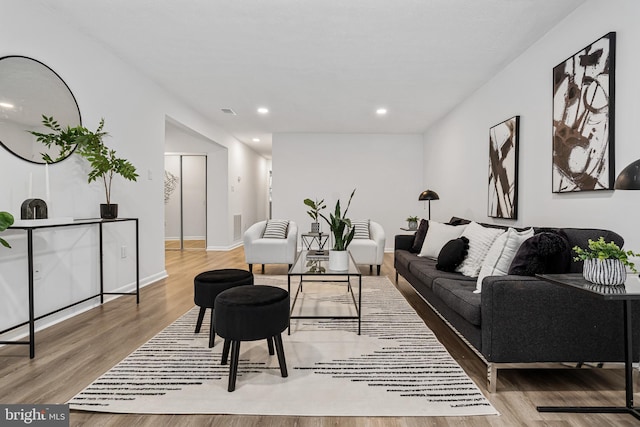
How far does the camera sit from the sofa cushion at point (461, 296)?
210 cm

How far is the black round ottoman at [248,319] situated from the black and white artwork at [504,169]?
2767mm

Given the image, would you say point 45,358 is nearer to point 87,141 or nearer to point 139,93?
point 87,141

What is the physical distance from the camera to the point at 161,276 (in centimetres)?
485

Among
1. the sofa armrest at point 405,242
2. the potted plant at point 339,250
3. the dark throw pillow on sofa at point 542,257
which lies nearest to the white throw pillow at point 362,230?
the sofa armrest at point 405,242

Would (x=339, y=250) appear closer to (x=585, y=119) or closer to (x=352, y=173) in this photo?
(x=585, y=119)

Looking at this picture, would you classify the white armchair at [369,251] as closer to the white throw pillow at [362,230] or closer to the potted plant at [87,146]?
the white throw pillow at [362,230]

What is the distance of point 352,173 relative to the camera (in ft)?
25.8

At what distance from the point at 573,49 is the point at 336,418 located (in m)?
3.13

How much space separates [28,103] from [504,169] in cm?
433

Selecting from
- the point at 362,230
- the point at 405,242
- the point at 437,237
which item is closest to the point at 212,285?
the point at 437,237

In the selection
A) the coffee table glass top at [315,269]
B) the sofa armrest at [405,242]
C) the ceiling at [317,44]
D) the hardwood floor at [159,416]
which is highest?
the ceiling at [317,44]

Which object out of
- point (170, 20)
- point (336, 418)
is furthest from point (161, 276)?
point (336, 418)

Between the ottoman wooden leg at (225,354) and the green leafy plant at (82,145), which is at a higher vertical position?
the green leafy plant at (82,145)

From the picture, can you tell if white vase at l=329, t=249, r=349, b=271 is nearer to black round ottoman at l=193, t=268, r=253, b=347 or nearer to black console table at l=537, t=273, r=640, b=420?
black round ottoman at l=193, t=268, r=253, b=347
